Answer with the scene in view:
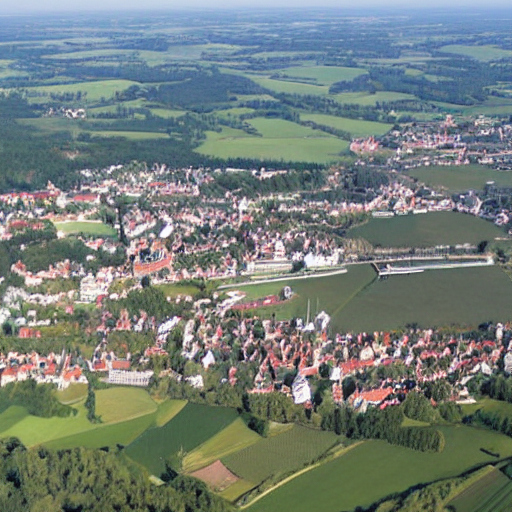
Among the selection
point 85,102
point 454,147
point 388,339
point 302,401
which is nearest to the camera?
point 302,401

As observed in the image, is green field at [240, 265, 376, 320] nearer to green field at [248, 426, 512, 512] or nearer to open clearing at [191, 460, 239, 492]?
green field at [248, 426, 512, 512]

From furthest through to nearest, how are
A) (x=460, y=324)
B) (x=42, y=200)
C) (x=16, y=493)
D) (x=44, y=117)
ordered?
1. (x=44, y=117)
2. (x=42, y=200)
3. (x=460, y=324)
4. (x=16, y=493)

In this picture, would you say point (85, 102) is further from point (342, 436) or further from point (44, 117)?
point (342, 436)

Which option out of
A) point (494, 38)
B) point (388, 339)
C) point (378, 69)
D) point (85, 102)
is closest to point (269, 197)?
point (388, 339)

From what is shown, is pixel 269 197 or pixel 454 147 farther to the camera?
pixel 454 147

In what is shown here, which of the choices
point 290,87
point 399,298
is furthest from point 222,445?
point 290,87

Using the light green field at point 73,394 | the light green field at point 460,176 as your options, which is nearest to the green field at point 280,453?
the light green field at point 73,394

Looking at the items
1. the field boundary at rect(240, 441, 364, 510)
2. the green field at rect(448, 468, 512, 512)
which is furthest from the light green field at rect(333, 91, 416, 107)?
the green field at rect(448, 468, 512, 512)

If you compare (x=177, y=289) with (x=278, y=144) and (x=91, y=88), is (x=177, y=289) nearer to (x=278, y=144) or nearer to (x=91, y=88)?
(x=278, y=144)
